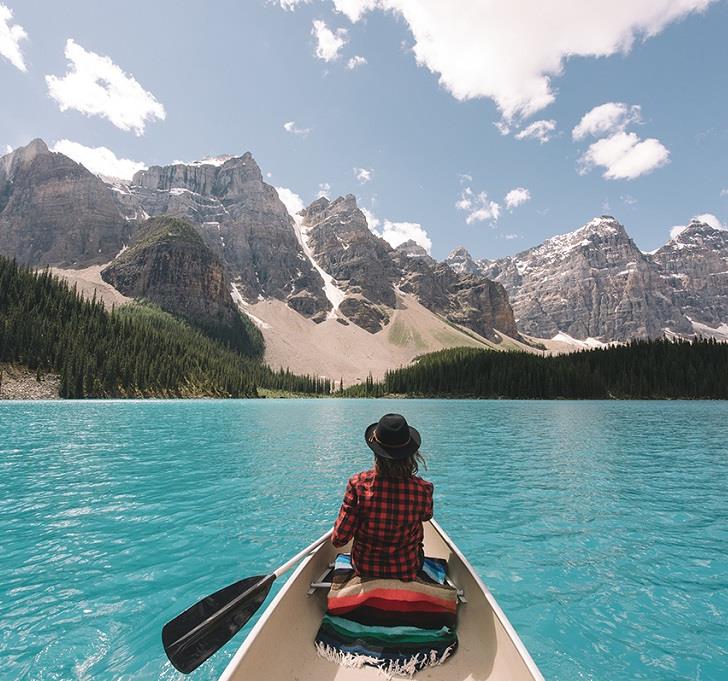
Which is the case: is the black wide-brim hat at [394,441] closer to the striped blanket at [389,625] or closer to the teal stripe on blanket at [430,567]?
the striped blanket at [389,625]

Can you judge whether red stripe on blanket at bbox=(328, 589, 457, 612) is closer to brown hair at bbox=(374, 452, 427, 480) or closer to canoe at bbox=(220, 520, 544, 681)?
canoe at bbox=(220, 520, 544, 681)

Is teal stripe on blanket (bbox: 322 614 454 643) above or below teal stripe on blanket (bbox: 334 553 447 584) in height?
below

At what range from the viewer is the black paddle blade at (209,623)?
5738 millimetres

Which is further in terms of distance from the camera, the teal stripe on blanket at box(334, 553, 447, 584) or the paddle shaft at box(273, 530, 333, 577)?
the teal stripe on blanket at box(334, 553, 447, 584)

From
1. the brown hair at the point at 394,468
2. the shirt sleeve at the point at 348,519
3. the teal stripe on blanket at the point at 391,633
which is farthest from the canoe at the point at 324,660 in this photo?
the brown hair at the point at 394,468

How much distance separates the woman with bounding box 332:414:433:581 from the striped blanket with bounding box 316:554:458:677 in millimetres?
327

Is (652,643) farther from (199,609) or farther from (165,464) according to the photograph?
(165,464)

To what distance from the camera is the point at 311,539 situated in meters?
12.7

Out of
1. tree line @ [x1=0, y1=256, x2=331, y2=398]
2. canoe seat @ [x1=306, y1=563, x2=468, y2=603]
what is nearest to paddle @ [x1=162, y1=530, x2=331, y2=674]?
canoe seat @ [x1=306, y1=563, x2=468, y2=603]

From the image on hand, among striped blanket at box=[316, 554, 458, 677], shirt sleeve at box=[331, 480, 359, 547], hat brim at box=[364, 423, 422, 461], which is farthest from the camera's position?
shirt sleeve at box=[331, 480, 359, 547]

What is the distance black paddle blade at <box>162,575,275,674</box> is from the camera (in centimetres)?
574

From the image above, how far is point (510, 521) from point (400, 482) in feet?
33.6

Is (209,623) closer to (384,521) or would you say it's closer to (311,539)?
(384,521)

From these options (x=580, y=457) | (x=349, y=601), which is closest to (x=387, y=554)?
(x=349, y=601)
